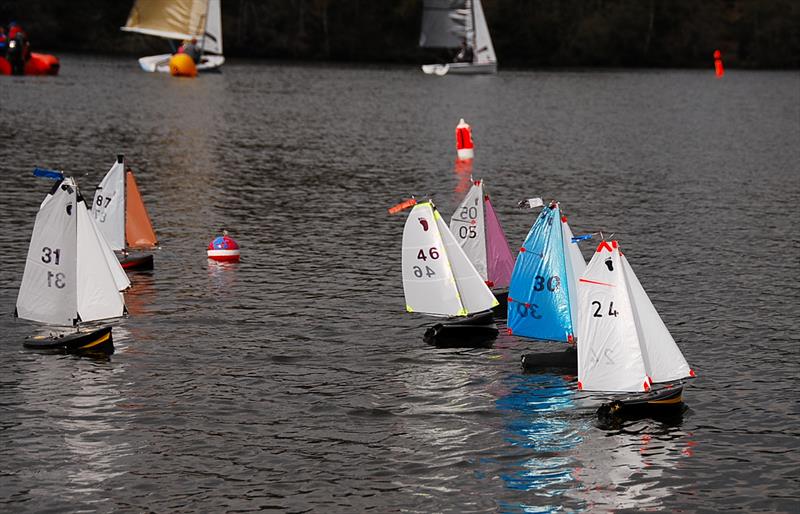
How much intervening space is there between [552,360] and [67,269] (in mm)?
14185

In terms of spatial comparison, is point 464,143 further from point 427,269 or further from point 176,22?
point 176,22

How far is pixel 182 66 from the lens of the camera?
6954 inches

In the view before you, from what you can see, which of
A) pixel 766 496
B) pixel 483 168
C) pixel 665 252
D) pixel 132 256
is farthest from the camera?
pixel 483 168

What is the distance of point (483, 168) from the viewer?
283 feet

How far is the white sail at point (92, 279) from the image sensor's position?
37.9m

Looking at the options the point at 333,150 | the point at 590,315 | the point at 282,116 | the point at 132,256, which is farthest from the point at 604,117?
the point at 590,315

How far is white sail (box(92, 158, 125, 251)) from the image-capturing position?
47.7 meters

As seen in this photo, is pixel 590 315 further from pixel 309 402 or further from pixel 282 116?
pixel 282 116

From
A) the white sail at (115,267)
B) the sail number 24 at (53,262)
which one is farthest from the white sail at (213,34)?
the sail number 24 at (53,262)

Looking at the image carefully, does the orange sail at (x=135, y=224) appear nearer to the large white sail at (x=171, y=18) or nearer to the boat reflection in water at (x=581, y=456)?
the boat reflection in water at (x=581, y=456)

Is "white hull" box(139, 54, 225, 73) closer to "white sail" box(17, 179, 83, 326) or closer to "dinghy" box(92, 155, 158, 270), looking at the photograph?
"dinghy" box(92, 155, 158, 270)

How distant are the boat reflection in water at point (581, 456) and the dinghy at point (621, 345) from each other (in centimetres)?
67

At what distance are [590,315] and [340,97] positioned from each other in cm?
12130

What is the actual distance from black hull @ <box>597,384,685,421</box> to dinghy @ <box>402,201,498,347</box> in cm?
782
